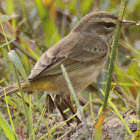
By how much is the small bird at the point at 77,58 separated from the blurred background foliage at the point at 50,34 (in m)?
0.21

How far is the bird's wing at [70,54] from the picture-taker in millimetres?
3262

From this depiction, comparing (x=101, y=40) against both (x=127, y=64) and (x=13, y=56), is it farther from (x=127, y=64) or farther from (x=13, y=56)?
(x=13, y=56)

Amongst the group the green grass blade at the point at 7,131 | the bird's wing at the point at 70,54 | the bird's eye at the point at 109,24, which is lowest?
the green grass blade at the point at 7,131

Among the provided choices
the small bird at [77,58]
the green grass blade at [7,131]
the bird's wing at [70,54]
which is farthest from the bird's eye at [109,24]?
the green grass blade at [7,131]

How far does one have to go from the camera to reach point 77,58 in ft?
11.5

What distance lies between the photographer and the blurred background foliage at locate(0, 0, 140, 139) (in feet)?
11.8

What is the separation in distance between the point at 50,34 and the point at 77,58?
118 cm

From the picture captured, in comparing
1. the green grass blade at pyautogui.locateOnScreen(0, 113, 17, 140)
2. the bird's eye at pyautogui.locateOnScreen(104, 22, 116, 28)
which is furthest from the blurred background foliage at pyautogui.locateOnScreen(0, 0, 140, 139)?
the green grass blade at pyautogui.locateOnScreen(0, 113, 17, 140)

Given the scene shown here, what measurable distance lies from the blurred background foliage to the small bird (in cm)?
21

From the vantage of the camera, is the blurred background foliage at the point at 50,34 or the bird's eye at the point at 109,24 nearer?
the blurred background foliage at the point at 50,34

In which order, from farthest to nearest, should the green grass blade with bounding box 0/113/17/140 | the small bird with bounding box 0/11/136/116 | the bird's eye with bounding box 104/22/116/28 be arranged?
the bird's eye with bounding box 104/22/116/28, the small bird with bounding box 0/11/136/116, the green grass blade with bounding box 0/113/17/140

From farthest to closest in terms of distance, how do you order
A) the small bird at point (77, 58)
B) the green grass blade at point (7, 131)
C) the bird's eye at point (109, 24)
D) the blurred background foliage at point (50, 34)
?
the bird's eye at point (109, 24) < the blurred background foliage at point (50, 34) < the small bird at point (77, 58) < the green grass blade at point (7, 131)

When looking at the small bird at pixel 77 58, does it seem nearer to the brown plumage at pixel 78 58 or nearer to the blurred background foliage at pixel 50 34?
the brown plumage at pixel 78 58

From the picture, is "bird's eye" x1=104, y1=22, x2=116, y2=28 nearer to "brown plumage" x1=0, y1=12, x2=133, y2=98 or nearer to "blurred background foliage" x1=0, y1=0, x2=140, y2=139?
"brown plumage" x1=0, y1=12, x2=133, y2=98
